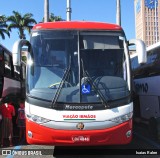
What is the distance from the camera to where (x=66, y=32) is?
31.6ft

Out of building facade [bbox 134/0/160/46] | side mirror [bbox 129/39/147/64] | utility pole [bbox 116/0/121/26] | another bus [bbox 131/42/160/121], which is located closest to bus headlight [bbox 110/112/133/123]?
side mirror [bbox 129/39/147/64]

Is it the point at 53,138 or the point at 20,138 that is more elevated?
the point at 53,138

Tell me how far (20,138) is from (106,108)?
5.78 m

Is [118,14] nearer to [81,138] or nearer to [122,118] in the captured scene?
[122,118]

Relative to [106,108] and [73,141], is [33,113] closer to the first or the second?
[73,141]

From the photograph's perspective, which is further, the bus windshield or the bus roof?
the bus roof

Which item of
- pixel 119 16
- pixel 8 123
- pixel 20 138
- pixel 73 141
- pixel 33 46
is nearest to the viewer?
pixel 73 141

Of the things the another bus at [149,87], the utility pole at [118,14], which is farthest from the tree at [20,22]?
the another bus at [149,87]

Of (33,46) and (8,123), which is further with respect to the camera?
(8,123)

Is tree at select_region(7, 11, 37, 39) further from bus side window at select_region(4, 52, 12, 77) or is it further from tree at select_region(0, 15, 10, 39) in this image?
bus side window at select_region(4, 52, 12, 77)

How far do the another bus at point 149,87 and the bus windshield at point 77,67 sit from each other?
369 cm

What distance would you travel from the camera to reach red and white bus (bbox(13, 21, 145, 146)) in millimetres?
8586

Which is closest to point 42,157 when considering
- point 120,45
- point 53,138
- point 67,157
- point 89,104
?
point 67,157

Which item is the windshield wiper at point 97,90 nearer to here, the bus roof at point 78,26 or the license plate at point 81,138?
the license plate at point 81,138
